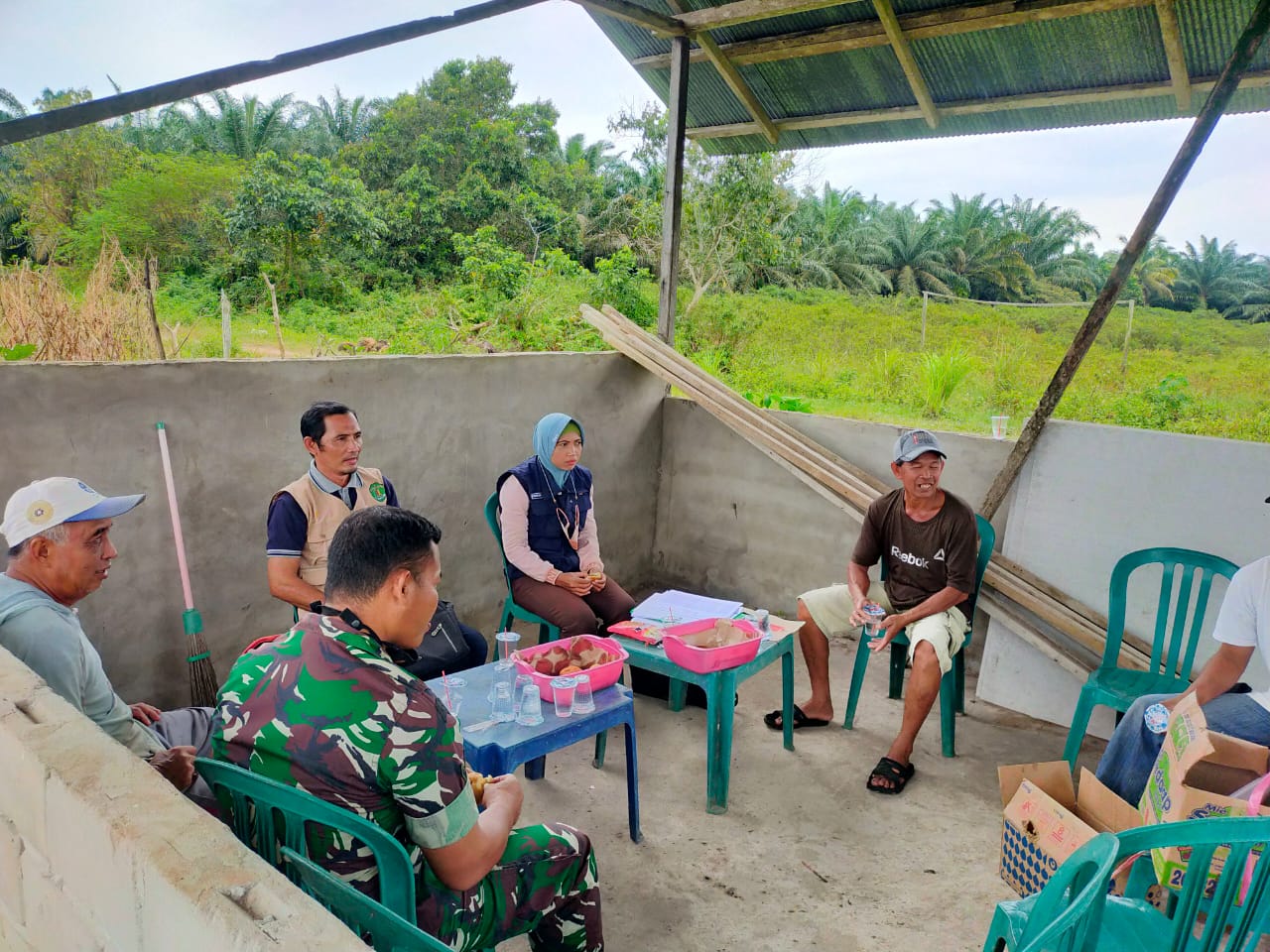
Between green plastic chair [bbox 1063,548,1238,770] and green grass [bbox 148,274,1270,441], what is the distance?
2.11 meters

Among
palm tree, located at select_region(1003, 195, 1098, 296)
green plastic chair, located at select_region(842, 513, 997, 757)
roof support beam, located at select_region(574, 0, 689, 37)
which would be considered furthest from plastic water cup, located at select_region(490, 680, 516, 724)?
palm tree, located at select_region(1003, 195, 1098, 296)

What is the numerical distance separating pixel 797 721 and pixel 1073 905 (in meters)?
2.56

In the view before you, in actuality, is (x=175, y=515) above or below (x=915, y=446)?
below

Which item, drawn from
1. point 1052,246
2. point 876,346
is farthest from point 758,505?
point 1052,246

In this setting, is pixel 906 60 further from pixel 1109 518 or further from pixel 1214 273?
pixel 1214 273

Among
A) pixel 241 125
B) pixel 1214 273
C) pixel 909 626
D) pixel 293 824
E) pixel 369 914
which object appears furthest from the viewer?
pixel 241 125

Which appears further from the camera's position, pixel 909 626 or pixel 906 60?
pixel 906 60

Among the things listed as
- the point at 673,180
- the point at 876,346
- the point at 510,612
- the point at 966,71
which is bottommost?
the point at 510,612

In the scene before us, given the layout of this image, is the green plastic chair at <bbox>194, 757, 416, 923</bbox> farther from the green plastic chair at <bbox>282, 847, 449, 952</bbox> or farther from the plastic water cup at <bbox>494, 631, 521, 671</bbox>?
the plastic water cup at <bbox>494, 631, 521, 671</bbox>

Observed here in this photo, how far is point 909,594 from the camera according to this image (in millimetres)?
3938

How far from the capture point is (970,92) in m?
4.91

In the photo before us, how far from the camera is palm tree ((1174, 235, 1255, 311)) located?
17344 mm

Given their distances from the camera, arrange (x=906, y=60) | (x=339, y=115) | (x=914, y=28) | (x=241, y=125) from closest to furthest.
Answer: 1. (x=914, y=28)
2. (x=906, y=60)
3. (x=241, y=125)
4. (x=339, y=115)

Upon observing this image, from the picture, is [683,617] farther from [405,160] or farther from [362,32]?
[405,160]
